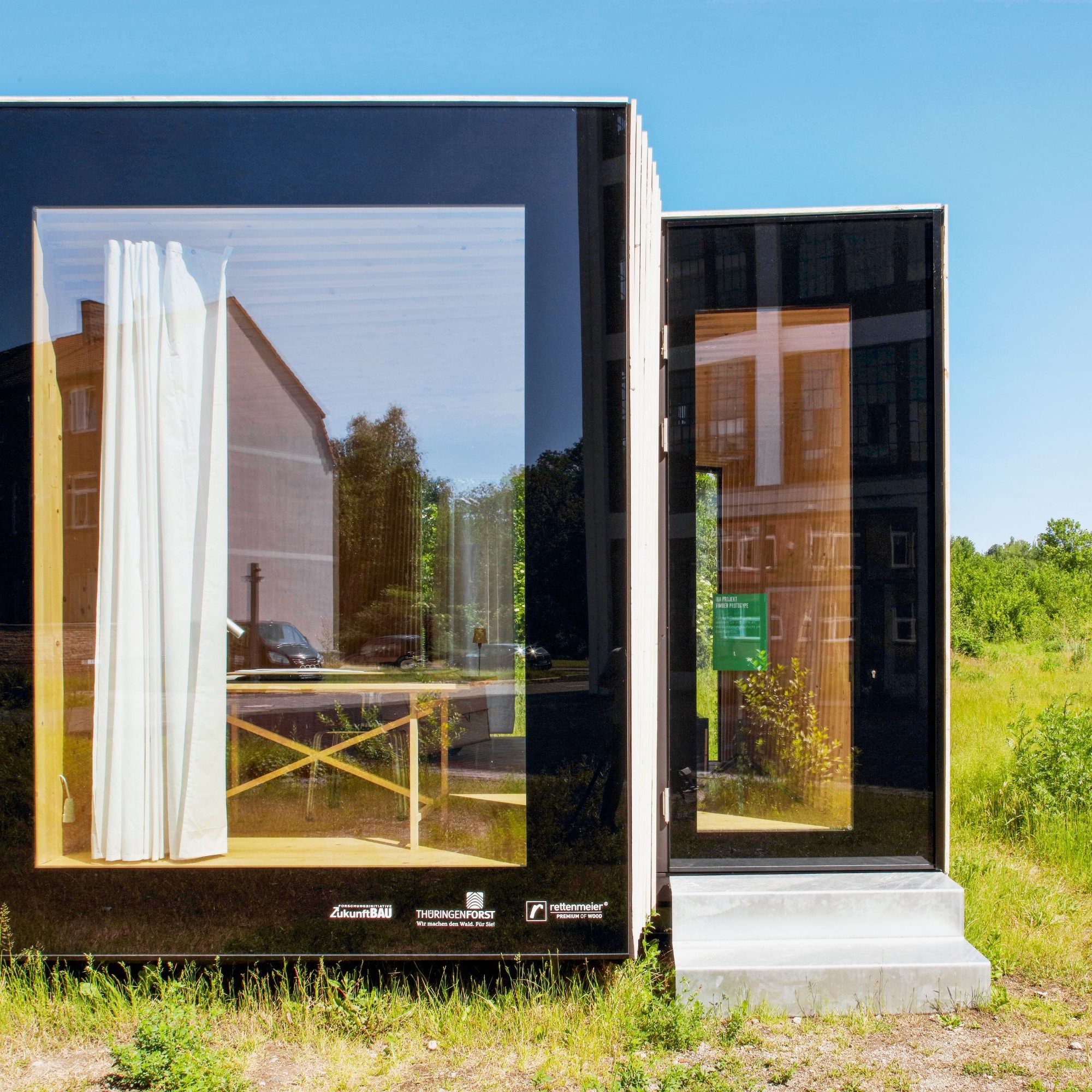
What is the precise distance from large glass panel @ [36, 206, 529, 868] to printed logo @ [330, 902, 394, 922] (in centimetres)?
13

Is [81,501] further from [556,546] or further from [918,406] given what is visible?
[918,406]

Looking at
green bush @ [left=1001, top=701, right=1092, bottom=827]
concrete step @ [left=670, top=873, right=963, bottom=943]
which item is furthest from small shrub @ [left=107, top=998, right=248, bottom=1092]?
green bush @ [left=1001, top=701, right=1092, bottom=827]

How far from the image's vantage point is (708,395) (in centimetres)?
407

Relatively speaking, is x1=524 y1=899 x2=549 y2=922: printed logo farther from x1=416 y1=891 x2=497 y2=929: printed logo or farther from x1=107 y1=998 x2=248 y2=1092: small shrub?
x1=107 y1=998 x2=248 y2=1092: small shrub

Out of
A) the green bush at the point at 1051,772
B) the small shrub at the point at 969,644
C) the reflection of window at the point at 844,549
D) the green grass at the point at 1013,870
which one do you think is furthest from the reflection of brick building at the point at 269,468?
the small shrub at the point at 969,644

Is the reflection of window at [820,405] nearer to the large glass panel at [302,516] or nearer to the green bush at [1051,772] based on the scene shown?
the large glass panel at [302,516]

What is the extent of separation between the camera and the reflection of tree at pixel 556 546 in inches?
125

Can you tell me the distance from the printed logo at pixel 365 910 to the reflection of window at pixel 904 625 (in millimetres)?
2284

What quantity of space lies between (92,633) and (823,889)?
9.34 ft

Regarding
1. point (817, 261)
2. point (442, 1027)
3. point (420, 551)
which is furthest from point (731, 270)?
point (442, 1027)

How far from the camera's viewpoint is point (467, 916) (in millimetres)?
3168

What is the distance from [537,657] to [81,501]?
5.32 feet

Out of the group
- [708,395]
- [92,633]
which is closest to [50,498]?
[92,633]

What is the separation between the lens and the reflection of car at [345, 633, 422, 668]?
3248mm
